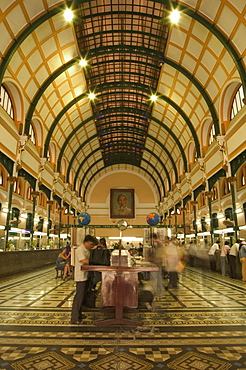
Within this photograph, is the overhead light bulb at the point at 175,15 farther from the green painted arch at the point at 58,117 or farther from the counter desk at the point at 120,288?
the counter desk at the point at 120,288

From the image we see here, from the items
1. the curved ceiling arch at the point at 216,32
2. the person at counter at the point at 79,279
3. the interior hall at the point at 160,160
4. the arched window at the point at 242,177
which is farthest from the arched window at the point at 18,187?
the person at counter at the point at 79,279

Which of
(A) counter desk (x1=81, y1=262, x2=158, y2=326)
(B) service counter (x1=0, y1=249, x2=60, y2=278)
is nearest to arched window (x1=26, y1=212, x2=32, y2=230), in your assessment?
(B) service counter (x1=0, y1=249, x2=60, y2=278)

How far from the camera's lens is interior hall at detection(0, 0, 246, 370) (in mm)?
4234

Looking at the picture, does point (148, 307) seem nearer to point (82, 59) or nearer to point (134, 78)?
point (82, 59)

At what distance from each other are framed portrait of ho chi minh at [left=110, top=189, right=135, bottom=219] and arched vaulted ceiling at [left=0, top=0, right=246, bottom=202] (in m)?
16.4

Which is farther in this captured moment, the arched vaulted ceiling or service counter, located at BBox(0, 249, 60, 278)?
the arched vaulted ceiling

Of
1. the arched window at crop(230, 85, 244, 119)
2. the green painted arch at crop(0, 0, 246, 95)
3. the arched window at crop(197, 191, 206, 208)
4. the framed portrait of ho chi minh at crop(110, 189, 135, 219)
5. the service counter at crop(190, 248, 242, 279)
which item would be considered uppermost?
the green painted arch at crop(0, 0, 246, 95)

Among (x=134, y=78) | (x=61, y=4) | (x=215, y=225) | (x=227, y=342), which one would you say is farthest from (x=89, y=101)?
(x=227, y=342)

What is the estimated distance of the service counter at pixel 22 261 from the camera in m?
10.9

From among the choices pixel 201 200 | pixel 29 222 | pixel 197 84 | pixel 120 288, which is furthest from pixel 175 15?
pixel 201 200

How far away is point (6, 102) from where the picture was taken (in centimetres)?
1382

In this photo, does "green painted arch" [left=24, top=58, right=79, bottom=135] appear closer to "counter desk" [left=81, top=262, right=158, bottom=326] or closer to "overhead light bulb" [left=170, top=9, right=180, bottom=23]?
"overhead light bulb" [left=170, top=9, right=180, bottom=23]

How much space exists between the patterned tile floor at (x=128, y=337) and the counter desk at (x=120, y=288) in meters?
0.21

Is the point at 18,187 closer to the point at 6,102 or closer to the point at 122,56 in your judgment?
the point at 6,102
